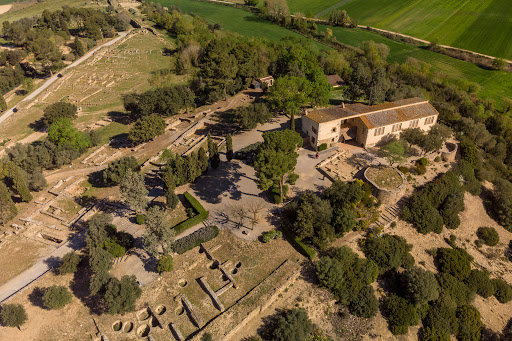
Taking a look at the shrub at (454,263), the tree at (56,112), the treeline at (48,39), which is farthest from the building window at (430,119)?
the treeline at (48,39)

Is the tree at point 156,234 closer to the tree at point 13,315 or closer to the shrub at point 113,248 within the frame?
the shrub at point 113,248

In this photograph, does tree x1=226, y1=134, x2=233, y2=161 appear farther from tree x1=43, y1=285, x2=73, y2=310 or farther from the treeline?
the treeline

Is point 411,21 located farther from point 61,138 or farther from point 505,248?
point 61,138

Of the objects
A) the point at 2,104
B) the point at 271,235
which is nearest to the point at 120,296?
the point at 271,235

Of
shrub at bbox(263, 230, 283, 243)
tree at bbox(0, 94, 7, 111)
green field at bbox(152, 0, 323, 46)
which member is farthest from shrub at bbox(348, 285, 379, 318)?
green field at bbox(152, 0, 323, 46)

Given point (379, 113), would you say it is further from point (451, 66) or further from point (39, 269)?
point (451, 66)
